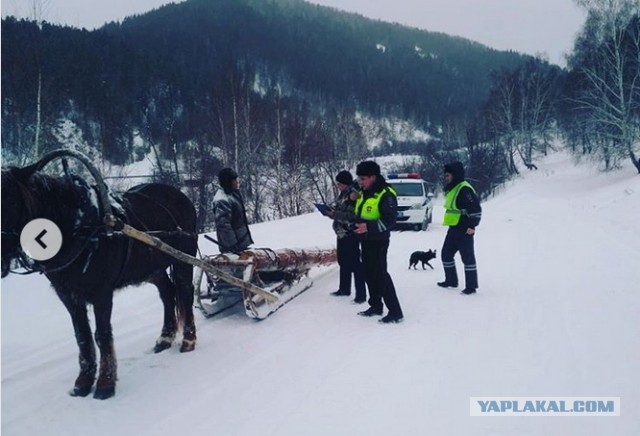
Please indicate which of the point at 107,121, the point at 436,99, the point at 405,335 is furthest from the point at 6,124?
the point at 436,99

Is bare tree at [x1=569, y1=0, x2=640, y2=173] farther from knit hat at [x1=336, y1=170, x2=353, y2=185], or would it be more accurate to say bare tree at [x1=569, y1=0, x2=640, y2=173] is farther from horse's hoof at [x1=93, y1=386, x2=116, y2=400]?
horse's hoof at [x1=93, y1=386, x2=116, y2=400]

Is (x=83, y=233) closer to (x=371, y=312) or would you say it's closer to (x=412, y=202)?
(x=371, y=312)

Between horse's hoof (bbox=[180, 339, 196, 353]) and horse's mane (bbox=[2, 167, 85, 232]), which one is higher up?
horse's mane (bbox=[2, 167, 85, 232])

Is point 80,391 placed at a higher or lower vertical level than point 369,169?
lower

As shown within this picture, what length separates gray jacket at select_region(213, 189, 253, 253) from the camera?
5.61 metres

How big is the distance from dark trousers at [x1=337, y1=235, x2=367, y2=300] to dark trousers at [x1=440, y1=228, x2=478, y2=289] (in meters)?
1.39

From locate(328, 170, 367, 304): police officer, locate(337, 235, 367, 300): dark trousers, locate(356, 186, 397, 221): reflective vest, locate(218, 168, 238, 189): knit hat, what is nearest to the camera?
locate(356, 186, 397, 221): reflective vest

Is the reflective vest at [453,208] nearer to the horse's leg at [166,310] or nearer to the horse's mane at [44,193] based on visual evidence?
the horse's leg at [166,310]

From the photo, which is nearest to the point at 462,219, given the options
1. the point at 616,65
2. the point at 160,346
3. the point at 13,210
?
the point at 160,346

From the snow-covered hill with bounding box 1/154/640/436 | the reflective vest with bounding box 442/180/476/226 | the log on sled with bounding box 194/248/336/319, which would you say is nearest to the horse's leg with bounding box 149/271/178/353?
the snow-covered hill with bounding box 1/154/640/436

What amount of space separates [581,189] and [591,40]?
9111 mm

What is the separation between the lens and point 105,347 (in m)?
3.61

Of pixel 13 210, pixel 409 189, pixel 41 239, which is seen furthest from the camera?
pixel 409 189

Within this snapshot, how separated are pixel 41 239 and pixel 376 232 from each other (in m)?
3.51
